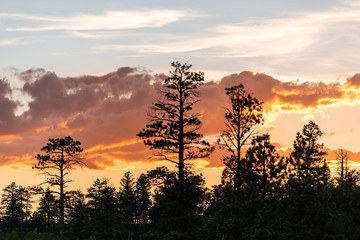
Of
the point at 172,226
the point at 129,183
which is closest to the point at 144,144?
the point at 172,226

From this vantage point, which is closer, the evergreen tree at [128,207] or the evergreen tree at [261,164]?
the evergreen tree at [261,164]

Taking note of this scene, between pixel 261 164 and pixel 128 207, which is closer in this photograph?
pixel 261 164

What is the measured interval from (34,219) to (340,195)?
8851cm

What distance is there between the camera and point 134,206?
94.6m

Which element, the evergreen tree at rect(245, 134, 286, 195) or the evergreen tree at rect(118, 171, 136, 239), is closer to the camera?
the evergreen tree at rect(245, 134, 286, 195)

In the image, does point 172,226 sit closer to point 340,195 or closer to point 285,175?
point 285,175

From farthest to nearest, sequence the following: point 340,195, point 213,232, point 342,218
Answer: point 340,195 < point 342,218 < point 213,232

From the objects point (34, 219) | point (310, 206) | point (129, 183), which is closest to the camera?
point (310, 206)

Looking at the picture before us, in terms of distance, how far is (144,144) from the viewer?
1549 inches

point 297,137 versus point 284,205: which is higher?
point 297,137

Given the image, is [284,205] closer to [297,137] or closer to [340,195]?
[297,137]

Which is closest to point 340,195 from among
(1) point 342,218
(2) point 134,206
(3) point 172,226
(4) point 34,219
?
(1) point 342,218

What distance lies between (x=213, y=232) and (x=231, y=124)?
983cm

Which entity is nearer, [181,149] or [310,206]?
[310,206]
